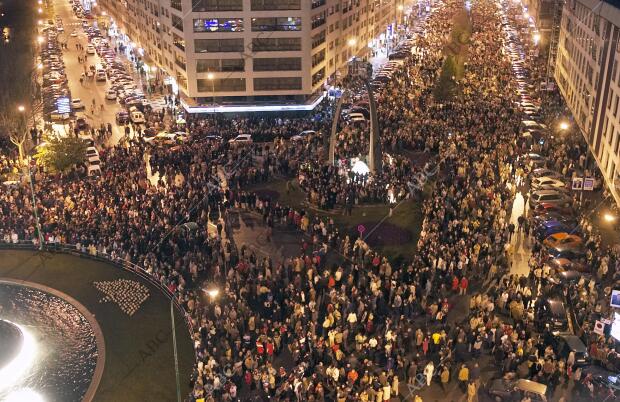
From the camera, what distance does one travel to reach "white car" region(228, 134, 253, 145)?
54.5 metres

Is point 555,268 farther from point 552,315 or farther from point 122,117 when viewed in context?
point 122,117

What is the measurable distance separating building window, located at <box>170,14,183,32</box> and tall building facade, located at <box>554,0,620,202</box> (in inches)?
1498

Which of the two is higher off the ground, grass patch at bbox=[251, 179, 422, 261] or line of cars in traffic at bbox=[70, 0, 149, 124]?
line of cars in traffic at bbox=[70, 0, 149, 124]

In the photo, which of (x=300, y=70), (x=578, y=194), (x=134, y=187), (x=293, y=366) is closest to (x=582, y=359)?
(x=293, y=366)

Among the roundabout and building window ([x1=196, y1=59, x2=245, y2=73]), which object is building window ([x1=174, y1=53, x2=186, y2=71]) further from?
the roundabout

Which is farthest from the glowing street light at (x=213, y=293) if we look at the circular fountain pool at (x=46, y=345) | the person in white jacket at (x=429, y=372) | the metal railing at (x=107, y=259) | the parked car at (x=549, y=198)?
the parked car at (x=549, y=198)

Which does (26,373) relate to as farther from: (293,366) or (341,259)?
(341,259)

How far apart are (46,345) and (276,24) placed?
1731 inches

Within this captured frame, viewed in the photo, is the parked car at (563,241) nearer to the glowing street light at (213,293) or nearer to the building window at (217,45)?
the glowing street light at (213,293)

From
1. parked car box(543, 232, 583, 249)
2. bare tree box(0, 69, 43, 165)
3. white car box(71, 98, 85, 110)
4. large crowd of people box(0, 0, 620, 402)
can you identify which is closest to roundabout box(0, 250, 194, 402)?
large crowd of people box(0, 0, 620, 402)

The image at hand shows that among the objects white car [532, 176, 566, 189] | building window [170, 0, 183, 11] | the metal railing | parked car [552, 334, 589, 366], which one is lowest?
the metal railing

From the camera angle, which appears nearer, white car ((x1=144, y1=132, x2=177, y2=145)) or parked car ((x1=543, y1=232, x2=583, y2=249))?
parked car ((x1=543, y1=232, x2=583, y2=249))

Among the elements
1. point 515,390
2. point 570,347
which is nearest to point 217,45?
point 570,347

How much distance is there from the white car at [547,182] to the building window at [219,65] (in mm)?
33492
